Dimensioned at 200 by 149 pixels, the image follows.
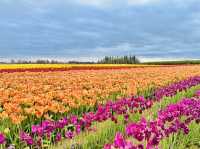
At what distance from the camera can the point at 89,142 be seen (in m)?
6.20

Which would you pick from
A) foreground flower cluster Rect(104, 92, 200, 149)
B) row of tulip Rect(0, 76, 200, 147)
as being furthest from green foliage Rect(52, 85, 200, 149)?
foreground flower cluster Rect(104, 92, 200, 149)

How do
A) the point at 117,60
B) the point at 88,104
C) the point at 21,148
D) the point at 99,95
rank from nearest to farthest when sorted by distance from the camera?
the point at 21,148 < the point at 88,104 < the point at 99,95 < the point at 117,60

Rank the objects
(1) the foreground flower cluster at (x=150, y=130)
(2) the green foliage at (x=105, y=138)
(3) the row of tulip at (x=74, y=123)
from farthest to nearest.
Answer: (2) the green foliage at (x=105, y=138) → (3) the row of tulip at (x=74, y=123) → (1) the foreground flower cluster at (x=150, y=130)

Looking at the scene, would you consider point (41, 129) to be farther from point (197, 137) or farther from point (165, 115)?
point (197, 137)

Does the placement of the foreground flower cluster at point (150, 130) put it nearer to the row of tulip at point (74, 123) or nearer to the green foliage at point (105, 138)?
the green foliage at point (105, 138)

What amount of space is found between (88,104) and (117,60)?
71.7 m

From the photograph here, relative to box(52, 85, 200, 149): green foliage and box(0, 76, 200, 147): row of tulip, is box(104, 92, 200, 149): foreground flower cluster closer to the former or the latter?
box(52, 85, 200, 149): green foliage

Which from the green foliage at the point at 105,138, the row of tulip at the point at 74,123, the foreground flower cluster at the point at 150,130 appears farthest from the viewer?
the green foliage at the point at 105,138

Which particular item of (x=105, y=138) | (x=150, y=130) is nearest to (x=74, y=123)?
(x=105, y=138)

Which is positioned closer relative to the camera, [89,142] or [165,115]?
[165,115]

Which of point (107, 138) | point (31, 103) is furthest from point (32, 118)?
point (107, 138)

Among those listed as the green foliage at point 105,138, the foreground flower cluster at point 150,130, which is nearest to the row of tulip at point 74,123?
the green foliage at point 105,138

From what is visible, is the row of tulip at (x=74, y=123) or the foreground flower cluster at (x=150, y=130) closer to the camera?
the foreground flower cluster at (x=150, y=130)

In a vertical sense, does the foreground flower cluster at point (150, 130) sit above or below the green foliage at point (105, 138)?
above
